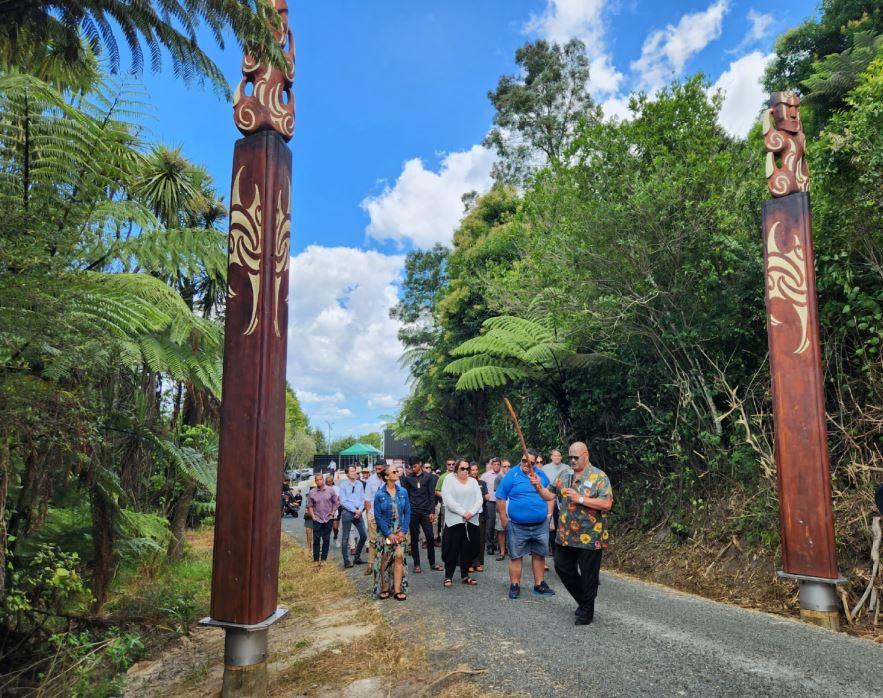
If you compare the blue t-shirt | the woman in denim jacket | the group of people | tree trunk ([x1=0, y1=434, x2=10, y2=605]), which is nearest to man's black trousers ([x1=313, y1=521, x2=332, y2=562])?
the group of people

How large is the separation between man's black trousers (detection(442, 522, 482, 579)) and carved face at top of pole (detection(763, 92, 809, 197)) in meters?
5.23

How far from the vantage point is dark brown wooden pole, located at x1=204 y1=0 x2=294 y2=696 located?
4.39m

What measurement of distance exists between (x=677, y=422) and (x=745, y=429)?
1.09m

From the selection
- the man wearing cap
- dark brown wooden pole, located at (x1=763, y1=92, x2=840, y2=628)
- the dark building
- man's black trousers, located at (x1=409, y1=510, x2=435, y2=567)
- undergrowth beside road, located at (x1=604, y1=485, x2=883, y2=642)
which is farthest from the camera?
the dark building

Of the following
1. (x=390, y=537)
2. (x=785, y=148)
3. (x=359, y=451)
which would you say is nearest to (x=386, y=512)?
(x=390, y=537)

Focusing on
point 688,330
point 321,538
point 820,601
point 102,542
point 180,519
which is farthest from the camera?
point 321,538

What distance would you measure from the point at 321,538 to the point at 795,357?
27.0 feet

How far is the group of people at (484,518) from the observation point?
5.77m

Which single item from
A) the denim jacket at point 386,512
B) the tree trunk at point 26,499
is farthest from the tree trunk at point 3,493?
the denim jacket at point 386,512

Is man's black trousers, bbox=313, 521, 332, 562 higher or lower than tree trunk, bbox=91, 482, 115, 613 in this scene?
lower

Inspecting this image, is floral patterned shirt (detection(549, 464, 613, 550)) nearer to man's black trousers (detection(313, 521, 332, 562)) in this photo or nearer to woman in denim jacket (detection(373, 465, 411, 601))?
woman in denim jacket (detection(373, 465, 411, 601))

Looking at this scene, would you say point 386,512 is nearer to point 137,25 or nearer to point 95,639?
point 95,639

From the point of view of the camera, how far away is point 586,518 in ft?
18.8

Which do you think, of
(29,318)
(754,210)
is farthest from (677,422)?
(29,318)
